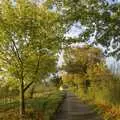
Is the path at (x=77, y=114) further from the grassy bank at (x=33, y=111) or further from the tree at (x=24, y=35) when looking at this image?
the tree at (x=24, y=35)

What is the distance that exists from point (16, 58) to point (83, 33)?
941 cm

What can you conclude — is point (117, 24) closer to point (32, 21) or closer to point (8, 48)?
point (32, 21)

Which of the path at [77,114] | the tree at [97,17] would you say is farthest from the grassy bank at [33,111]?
the tree at [97,17]

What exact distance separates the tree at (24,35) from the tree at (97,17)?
6771 millimetres

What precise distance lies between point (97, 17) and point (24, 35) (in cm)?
971

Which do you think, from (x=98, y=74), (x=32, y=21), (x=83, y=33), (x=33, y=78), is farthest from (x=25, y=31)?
(x=98, y=74)

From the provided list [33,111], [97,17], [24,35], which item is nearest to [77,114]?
[33,111]

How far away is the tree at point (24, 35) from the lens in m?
24.0

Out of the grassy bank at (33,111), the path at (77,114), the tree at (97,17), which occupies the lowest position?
the path at (77,114)

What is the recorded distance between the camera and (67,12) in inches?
653

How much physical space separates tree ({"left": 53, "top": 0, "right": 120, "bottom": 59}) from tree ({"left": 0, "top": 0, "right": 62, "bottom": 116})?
6771 mm

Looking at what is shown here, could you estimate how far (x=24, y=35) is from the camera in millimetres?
24969

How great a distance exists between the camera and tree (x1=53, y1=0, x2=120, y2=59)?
52.2 ft

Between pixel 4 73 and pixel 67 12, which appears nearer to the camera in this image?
pixel 67 12
